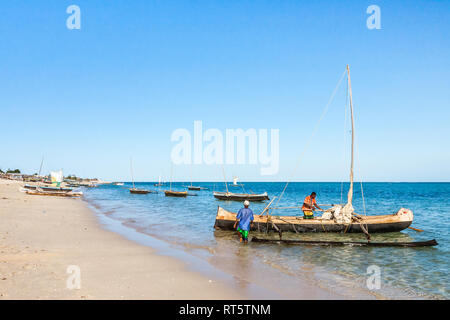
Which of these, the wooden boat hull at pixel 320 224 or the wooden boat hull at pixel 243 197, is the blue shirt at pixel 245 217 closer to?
the wooden boat hull at pixel 320 224

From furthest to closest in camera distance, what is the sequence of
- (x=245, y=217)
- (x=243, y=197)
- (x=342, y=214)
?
(x=243, y=197)
(x=342, y=214)
(x=245, y=217)

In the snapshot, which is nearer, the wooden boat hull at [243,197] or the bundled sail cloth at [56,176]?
the wooden boat hull at [243,197]

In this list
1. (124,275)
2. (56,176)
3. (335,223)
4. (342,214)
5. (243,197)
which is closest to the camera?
(124,275)

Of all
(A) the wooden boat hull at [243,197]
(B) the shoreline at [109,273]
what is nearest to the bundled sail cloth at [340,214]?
(B) the shoreline at [109,273]

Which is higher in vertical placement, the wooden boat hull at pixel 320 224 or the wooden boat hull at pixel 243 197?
the wooden boat hull at pixel 320 224

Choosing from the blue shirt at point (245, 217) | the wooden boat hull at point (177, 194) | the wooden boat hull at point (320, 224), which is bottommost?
the wooden boat hull at point (177, 194)

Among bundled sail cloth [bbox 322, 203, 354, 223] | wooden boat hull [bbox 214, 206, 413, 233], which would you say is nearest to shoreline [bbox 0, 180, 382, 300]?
wooden boat hull [bbox 214, 206, 413, 233]

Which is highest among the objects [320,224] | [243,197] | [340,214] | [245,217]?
[245,217]

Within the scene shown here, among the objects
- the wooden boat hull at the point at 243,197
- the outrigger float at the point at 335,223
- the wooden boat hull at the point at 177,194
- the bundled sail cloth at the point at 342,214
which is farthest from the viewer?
the wooden boat hull at the point at 177,194

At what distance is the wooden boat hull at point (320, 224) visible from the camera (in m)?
17.0

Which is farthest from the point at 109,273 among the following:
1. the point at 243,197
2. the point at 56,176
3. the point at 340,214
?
the point at 56,176

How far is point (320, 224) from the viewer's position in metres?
17.0

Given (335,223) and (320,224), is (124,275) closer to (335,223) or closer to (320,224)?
(320,224)
